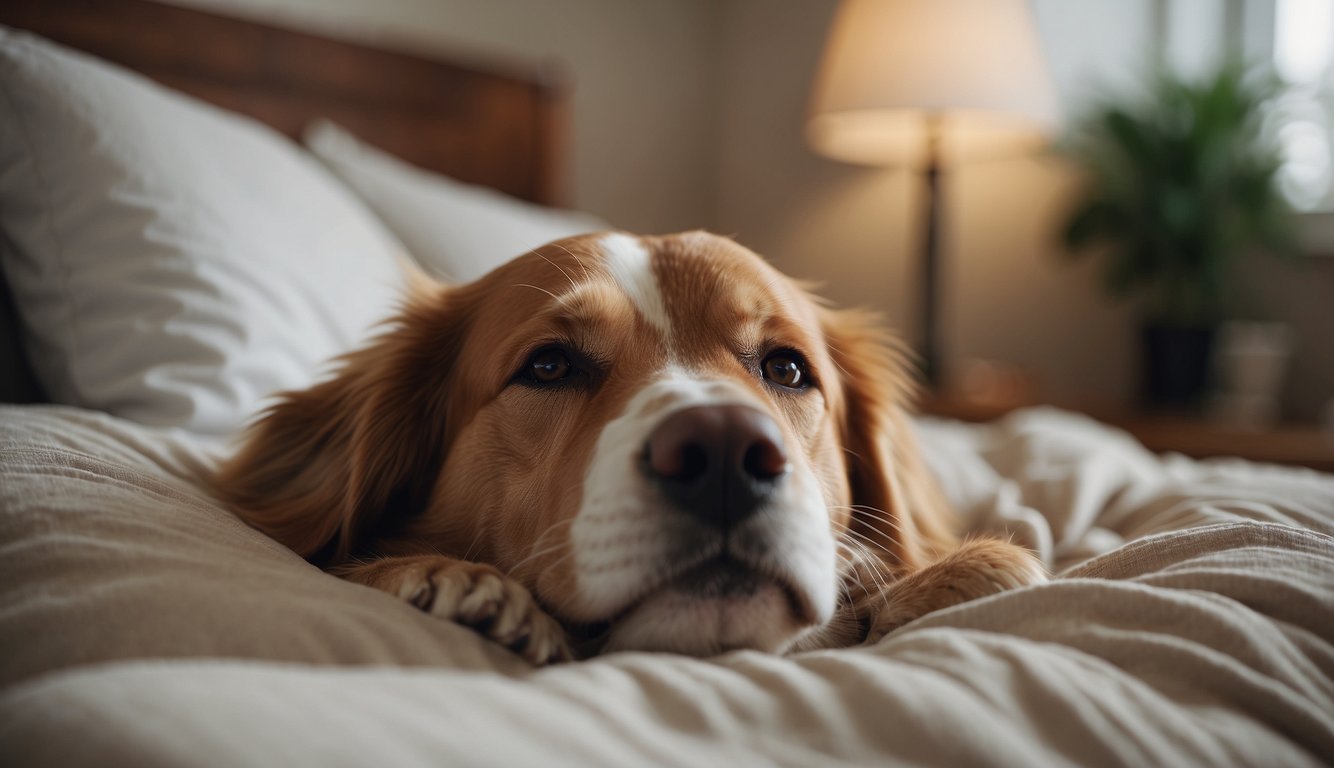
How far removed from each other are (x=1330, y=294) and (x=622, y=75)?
10.1 feet

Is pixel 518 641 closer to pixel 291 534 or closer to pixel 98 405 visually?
pixel 291 534

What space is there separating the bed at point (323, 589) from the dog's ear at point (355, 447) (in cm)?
10

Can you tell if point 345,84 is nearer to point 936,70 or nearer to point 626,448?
point 936,70

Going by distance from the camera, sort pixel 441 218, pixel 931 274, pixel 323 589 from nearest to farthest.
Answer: pixel 323 589 → pixel 441 218 → pixel 931 274

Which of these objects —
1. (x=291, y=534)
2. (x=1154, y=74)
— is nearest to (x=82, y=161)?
(x=291, y=534)

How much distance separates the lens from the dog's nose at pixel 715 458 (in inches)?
31.8

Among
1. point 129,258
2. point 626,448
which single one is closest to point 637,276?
point 626,448

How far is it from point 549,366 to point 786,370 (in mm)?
319

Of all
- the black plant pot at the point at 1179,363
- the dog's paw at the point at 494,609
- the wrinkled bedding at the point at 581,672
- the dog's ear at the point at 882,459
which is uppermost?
the wrinkled bedding at the point at 581,672

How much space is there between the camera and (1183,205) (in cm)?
318

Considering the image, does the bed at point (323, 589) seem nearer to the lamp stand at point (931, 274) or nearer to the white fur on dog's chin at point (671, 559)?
the white fur on dog's chin at point (671, 559)

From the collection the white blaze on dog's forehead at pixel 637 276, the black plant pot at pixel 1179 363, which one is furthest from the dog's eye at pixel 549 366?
the black plant pot at pixel 1179 363

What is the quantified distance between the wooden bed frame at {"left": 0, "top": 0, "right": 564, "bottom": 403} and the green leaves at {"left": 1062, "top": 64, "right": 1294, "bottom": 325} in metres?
2.10

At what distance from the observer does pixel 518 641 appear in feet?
2.57
